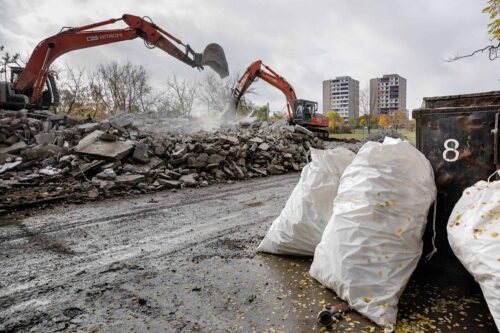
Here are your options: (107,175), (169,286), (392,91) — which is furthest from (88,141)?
(392,91)

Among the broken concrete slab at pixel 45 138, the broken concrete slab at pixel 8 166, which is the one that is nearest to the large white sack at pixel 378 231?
the broken concrete slab at pixel 8 166

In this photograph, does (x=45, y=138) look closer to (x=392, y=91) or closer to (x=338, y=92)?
(x=392, y=91)

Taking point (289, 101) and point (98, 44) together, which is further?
point (289, 101)

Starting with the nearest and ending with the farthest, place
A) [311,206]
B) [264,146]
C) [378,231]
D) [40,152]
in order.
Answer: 1. [378,231]
2. [311,206]
3. [40,152]
4. [264,146]

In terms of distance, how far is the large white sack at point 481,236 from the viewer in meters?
1.56

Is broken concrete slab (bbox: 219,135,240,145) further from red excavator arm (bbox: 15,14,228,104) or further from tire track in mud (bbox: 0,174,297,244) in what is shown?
red excavator arm (bbox: 15,14,228,104)

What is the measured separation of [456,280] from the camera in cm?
229

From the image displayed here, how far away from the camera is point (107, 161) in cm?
695

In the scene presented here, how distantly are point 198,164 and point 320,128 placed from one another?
13.2m

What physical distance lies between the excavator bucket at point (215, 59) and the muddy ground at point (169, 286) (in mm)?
8344

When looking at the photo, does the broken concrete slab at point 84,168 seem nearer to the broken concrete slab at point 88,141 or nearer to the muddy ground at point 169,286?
the broken concrete slab at point 88,141

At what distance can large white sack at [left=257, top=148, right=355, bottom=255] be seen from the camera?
2586 mm

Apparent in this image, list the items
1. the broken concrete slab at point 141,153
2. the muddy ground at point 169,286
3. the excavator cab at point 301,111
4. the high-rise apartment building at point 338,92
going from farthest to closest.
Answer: the high-rise apartment building at point 338,92 < the excavator cab at point 301,111 < the broken concrete slab at point 141,153 < the muddy ground at point 169,286

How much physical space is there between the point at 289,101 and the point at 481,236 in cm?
1573
